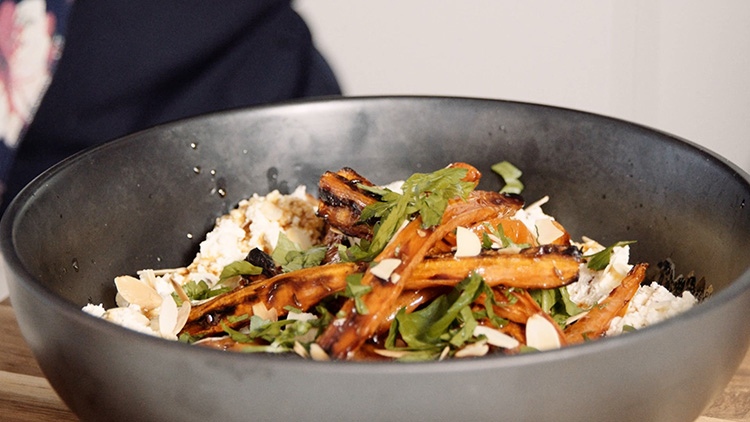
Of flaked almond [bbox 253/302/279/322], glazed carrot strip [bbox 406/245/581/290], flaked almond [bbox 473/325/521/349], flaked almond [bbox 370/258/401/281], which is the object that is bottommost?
flaked almond [bbox 253/302/279/322]

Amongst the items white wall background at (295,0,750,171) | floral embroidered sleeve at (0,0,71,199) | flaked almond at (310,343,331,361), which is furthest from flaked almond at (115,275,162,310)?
white wall background at (295,0,750,171)

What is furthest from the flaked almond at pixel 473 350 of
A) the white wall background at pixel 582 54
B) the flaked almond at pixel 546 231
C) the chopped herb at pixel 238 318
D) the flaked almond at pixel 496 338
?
the white wall background at pixel 582 54

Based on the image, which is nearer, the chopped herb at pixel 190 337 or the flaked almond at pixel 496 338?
the flaked almond at pixel 496 338

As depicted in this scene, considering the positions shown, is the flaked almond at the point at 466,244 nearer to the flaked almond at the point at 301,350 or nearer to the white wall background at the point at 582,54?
the flaked almond at the point at 301,350

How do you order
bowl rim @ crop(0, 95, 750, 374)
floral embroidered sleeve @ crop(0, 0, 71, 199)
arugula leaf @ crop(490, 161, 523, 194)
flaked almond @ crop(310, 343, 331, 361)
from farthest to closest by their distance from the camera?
1. floral embroidered sleeve @ crop(0, 0, 71, 199)
2. arugula leaf @ crop(490, 161, 523, 194)
3. flaked almond @ crop(310, 343, 331, 361)
4. bowl rim @ crop(0, 95, 750, 374)

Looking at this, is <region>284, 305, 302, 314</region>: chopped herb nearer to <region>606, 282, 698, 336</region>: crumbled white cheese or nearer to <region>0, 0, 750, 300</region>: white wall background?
<region>606, 282, 698, 336</region>: crumbled white cheese

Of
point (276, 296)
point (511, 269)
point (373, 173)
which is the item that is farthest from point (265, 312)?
point (373, 173)

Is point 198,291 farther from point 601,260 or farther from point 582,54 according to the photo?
point 582,54
